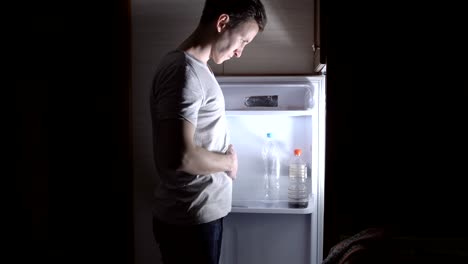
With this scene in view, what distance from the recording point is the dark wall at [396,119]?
110 centimetres

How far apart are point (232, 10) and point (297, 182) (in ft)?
2.75

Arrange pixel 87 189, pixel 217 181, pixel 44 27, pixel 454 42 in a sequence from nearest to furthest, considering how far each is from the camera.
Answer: pixel 454 42 < pixel 217 181 < pixel 44 27 < pixel 87 189

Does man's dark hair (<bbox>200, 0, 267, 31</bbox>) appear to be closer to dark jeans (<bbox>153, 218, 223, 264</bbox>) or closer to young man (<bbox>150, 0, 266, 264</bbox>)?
young man (<bbox>150, 0, 266, 264</bbox>)

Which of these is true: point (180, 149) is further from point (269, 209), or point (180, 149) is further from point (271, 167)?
point (271, 167)

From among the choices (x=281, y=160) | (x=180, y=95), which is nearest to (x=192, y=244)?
(x=180, y=95)

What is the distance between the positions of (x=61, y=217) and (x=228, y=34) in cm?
113

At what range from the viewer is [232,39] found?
1.31 meters

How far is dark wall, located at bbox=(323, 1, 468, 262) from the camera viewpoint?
3.60ft

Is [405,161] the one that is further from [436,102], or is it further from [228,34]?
[228,34]

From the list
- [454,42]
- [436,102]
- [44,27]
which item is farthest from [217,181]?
[44,27]

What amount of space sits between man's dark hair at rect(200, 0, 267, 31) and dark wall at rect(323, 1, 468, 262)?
234mm

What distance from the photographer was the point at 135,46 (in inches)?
71.7

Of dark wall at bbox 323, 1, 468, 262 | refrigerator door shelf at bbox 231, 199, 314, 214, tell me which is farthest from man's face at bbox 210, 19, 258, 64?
refrigerator door shelf at bbox 231, 199, 314, 214

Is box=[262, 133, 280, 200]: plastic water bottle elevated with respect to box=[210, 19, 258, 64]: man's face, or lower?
lower
